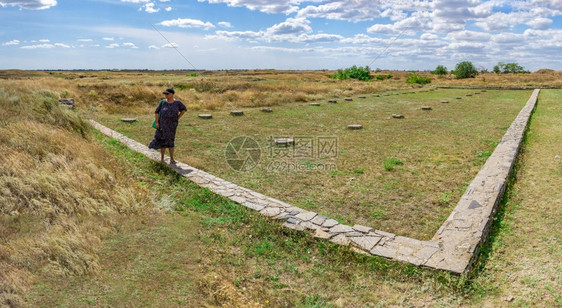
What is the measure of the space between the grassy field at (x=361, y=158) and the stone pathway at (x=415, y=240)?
36 centimetres

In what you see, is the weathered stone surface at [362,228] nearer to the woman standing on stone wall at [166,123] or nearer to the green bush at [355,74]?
the woman standing on stone wall at [166,123]

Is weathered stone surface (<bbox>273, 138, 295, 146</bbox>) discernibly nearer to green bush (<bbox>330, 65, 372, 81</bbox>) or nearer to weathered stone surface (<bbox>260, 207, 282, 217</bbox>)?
weathered stone surface (<bbox>260, 207, 282, 217</bbox>)

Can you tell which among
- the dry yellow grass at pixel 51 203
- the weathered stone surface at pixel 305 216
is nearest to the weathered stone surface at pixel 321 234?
the weathered stone surface at pixel 305 216

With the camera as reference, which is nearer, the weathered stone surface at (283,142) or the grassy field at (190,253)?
the grassy field at (190,253)

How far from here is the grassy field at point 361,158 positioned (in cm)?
568

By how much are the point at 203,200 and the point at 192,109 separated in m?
12.3

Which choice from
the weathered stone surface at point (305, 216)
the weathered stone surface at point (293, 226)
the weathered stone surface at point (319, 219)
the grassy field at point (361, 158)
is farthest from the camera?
the grassy field at point (361, 158)

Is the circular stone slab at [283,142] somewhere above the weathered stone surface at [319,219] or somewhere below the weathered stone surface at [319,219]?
above

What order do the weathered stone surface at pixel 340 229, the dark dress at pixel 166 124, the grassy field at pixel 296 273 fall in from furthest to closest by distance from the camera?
the dark dress at pixel 166 124, the weathered stone surface at pixel 340 229, the grassy field at pixel 296 273

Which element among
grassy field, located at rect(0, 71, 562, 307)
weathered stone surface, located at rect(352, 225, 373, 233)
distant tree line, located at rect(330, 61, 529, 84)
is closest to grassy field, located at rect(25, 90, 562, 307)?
grassy field, located at rect(0, 71, 562, 307)

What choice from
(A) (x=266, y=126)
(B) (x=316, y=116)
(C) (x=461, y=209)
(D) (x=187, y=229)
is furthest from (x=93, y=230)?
(B) (x=316, y=116)

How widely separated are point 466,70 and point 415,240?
6773 centimetres

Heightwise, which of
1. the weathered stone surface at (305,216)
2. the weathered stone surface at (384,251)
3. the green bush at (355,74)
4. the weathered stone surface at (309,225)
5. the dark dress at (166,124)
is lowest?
the weathered stone surface at (384,251)

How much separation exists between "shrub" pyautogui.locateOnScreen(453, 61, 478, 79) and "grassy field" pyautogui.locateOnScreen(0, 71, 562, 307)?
63.6 metres
